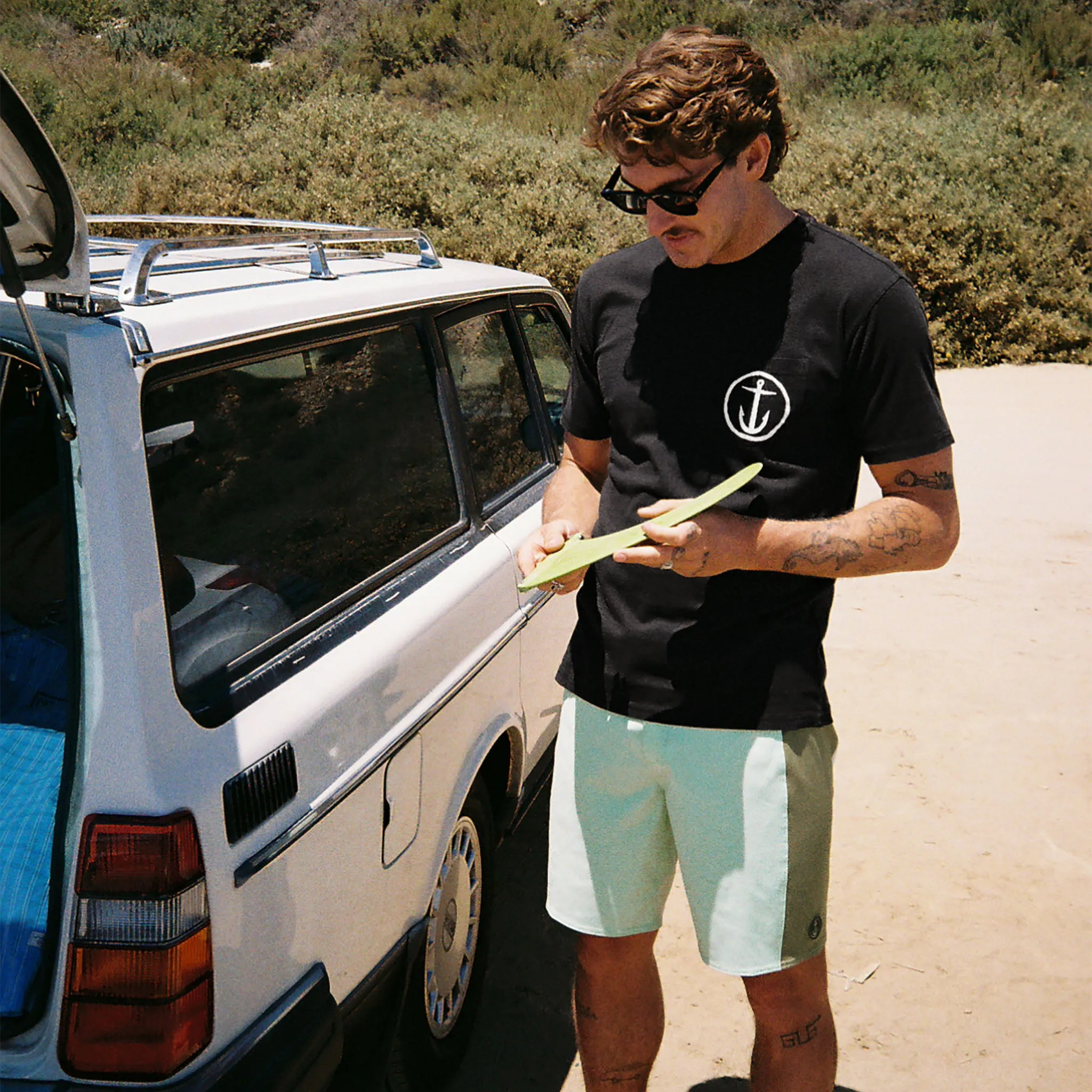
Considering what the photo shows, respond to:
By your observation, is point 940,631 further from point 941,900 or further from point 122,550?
point 122,550

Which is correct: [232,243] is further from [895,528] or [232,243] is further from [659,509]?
[895,528]

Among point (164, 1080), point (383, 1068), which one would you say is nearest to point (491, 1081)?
point (383, 1068)

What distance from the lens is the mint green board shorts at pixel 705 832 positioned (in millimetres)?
1823

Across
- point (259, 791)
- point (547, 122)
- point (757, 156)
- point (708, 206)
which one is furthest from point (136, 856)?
point (547, 122)

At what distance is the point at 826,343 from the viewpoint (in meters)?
1.69

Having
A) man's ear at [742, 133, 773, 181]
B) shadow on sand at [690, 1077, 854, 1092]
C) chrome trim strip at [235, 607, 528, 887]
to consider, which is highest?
man's ear at [742, 133, 773, 181]

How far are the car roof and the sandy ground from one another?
1.81 m

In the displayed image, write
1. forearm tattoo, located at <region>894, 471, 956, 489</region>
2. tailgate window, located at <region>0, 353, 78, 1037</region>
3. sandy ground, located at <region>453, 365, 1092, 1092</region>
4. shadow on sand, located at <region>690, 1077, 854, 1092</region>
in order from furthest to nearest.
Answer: sandy ground, located at <region>453, 365, 1092, 1092</region>, shadow on sand, located at <region>690, 1077, 854, 1092</region>, tailgate window, located at <region>0, 353, 78, 1037</region>, forearm tattoo, located at <region>894, 471, 956, 489</region>

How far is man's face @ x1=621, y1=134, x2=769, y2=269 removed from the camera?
1727 millimetres

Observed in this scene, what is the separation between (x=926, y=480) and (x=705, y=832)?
2.29ft

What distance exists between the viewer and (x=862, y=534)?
1728mm

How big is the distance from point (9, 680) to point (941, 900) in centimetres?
267

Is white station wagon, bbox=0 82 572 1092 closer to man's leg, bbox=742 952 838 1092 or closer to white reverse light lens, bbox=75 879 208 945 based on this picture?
white reverse light lens, bbox=75 879 208 945

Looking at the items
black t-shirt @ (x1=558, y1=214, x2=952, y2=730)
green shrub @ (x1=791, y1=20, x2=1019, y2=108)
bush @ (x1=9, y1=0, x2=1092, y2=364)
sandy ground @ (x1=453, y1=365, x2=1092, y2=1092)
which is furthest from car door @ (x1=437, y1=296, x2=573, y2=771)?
green shrub @ (x1=791, y1=20, x2=1019, y2=108)
